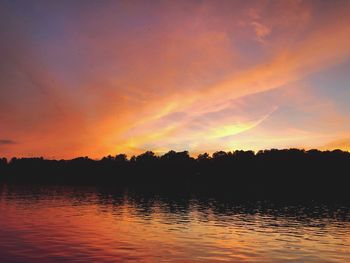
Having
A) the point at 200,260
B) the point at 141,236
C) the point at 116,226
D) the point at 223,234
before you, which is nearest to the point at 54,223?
the point at 116,226

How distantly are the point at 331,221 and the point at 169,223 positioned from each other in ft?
118

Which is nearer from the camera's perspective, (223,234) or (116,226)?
(223,234)

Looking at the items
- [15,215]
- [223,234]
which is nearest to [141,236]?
[223,234]

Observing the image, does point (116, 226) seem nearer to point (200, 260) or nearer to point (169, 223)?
point (169, 223)

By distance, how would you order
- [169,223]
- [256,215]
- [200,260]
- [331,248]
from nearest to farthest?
[200,260], [331,248], [169,223], [256,215]

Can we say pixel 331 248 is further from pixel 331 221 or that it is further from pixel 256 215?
pixel 256 215

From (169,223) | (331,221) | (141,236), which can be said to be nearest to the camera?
(141,236)

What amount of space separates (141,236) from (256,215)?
44.7 m

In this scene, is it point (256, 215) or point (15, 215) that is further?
point (256, 215)

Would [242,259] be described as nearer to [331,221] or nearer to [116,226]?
[116,226]

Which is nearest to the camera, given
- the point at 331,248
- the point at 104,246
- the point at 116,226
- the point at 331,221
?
the point at 104,246

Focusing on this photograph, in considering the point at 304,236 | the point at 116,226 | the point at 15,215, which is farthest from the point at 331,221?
the point at 15,215

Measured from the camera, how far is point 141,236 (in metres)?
56.7

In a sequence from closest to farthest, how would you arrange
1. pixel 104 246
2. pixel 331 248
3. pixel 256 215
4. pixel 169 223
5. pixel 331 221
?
pixel 104 246 → pixel 331 248 → pixel 169 223 → pixel 331 221 → pixel 256 215
